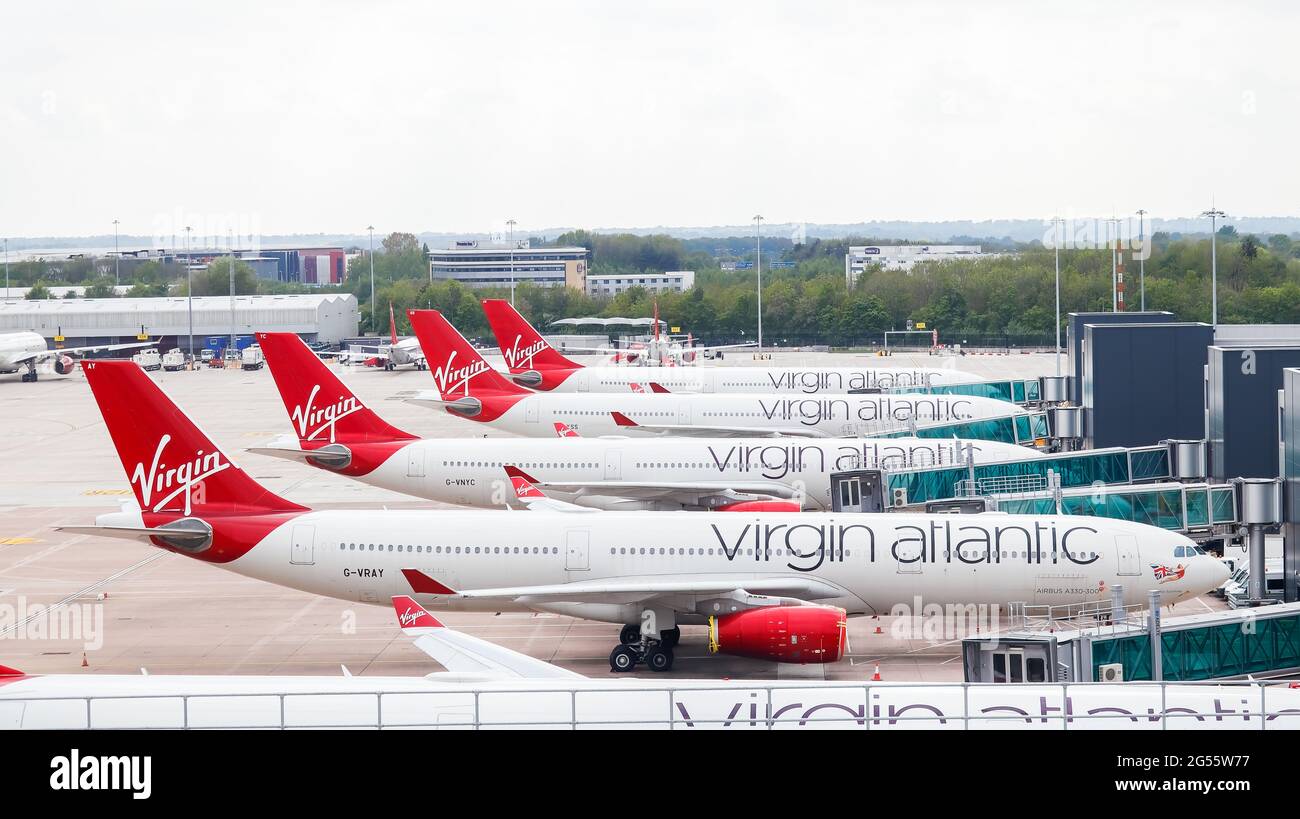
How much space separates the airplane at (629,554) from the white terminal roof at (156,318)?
114423 mm

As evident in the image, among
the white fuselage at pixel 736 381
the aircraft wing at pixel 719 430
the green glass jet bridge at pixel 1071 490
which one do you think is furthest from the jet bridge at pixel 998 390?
the green glass jet bridge at pixel 1071 490

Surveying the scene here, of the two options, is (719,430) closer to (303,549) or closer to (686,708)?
(303,549)

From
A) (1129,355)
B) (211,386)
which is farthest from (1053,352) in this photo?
(1129,355)

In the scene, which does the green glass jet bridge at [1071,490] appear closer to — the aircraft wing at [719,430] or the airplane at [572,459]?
the airplane at [572,459]

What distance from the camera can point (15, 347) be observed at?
11625 centimetres

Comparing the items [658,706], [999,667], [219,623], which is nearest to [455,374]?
[219,623]

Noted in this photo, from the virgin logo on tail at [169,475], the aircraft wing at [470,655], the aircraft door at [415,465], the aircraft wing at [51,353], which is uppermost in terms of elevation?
the aircraft wing at [51,353]

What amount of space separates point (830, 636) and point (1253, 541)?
11.2m

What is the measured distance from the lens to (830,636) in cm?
2989

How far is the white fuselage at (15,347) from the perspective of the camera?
115375mm

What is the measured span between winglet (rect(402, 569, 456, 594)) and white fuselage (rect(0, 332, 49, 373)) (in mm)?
95360
